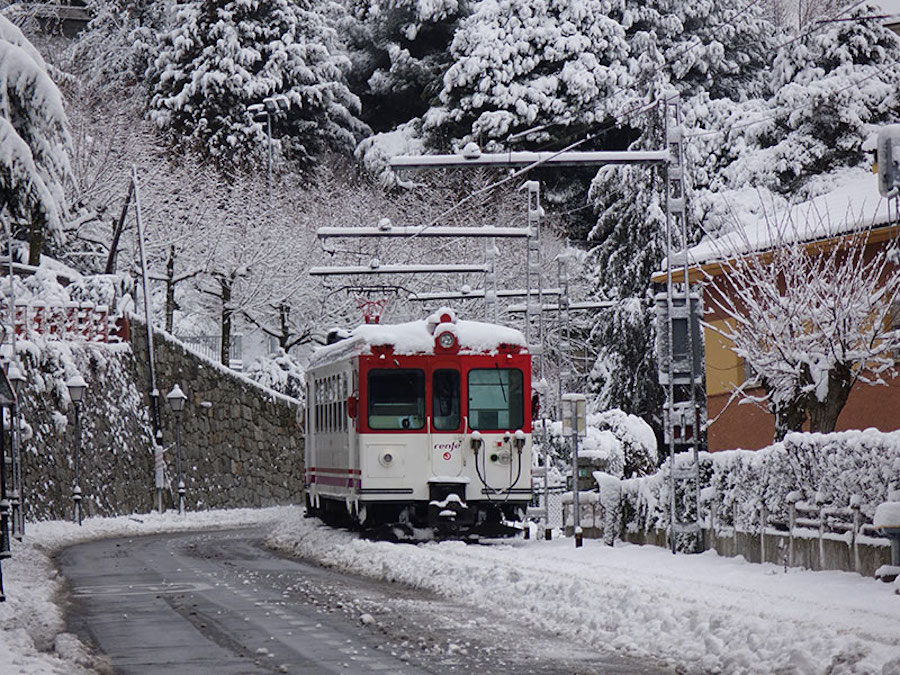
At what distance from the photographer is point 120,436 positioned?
40375 mm

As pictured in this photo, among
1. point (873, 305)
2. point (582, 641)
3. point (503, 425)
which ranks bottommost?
point (582, 641)

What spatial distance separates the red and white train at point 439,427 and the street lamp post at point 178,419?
15704mm

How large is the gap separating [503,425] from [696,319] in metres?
5.29

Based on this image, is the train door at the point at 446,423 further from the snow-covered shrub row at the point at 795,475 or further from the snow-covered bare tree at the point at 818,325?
the snow-covered bare tree at the point at 818,325

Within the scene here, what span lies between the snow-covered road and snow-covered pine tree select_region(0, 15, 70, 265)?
3795 millimetres

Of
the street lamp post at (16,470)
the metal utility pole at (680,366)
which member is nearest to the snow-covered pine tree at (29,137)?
the metal utility pole at (680,366)

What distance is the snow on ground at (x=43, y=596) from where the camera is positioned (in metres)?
10.9

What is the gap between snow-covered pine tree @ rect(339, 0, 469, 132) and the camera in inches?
2415

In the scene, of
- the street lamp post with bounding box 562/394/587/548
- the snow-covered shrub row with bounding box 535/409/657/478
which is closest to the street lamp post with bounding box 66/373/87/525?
the snow-covered shrub row with bounding box 535/409/657/478

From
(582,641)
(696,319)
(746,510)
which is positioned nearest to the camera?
(582,641)

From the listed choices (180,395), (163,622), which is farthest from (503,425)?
(180,395)

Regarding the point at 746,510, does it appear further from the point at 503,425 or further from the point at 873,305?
the point at 873,305


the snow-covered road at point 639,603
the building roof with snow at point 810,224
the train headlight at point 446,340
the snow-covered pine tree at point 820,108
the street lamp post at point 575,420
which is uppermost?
the snow-covered pine tree at point 820,108

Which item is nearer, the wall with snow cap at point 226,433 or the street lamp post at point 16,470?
the street lamp post at point 16,470
